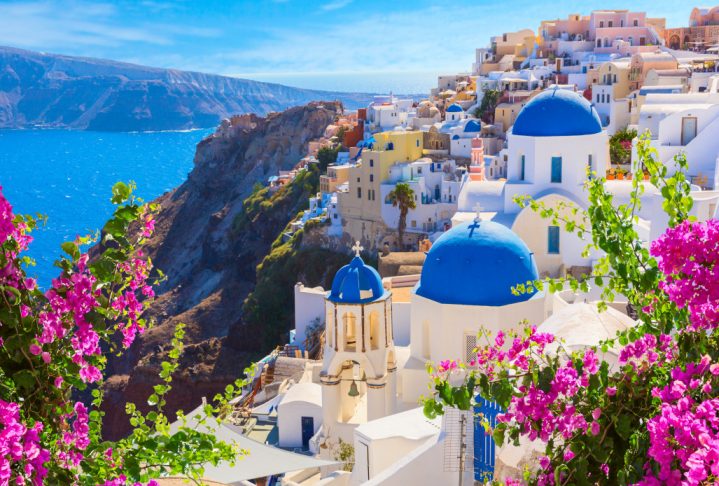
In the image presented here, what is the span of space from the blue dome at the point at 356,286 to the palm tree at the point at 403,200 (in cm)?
2455

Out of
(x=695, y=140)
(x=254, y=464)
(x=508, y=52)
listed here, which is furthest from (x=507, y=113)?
(x=254, y=464)

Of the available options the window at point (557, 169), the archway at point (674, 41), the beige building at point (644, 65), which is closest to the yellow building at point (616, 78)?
the beige building at point (644, 65)

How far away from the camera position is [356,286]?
1733cm

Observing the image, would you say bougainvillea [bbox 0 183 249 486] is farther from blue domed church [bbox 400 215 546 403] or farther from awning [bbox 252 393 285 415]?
awning [bbox 252 393 285 415]

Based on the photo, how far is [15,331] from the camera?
5324 mm

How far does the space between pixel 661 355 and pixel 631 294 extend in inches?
18.5

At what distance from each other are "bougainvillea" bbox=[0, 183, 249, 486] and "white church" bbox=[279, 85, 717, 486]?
4655 mm

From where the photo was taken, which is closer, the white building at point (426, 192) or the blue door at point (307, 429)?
the blue door at point (307, 429)

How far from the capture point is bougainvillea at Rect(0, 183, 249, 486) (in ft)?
17.2

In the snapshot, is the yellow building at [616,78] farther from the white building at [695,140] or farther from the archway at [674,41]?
the white building at [695,140]

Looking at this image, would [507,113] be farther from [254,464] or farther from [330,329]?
[254,464]

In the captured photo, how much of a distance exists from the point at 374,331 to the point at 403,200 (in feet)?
81.1

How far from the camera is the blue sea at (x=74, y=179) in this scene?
10125 cm

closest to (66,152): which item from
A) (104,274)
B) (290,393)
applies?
(290,393)
